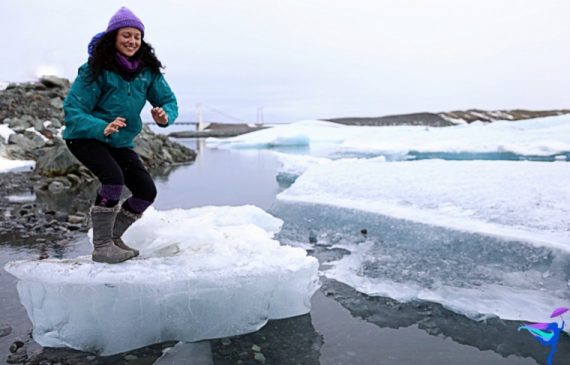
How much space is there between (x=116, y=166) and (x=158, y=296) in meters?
0.76

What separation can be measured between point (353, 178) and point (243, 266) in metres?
3.99

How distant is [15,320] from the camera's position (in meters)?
2.87

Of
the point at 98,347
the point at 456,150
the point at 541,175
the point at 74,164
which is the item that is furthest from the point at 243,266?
the point at 456,150

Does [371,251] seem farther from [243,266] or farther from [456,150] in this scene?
[456,150]

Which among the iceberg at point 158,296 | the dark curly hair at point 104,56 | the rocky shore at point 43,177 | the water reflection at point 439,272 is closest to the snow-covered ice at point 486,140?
the rocky shore at point 43,177

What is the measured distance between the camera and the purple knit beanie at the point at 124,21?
8.25ft

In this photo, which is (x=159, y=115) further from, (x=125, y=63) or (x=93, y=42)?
(x=93, y=42)

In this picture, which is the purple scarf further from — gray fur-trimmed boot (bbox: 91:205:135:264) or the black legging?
gray fur-trimmed boot (bbox: 91:205:135:264)

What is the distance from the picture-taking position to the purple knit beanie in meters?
2.52

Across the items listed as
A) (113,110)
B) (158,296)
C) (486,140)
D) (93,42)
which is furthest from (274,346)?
A: (486,140)

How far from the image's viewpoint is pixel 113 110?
2604 mm

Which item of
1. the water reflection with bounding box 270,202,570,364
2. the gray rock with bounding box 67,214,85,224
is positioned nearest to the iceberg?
the water reflection with bounding box 270,202,570,364

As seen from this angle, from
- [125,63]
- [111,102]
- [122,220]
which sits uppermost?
[125,63]

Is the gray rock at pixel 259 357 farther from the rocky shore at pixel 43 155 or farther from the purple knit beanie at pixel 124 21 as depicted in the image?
the rocky shore at pixel 43 155
